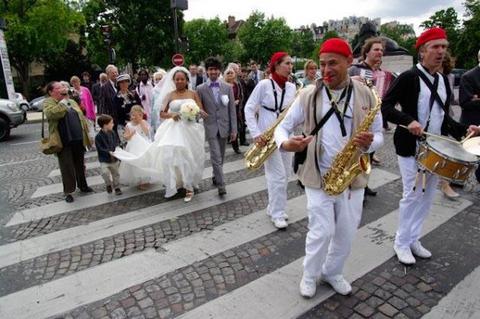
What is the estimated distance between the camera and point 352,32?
470 ft

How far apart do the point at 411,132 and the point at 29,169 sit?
802 cm

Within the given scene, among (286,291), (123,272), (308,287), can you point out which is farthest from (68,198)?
(308,287)

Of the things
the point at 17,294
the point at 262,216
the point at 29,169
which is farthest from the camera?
the point at 29,169

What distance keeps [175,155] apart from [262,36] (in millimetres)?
58294

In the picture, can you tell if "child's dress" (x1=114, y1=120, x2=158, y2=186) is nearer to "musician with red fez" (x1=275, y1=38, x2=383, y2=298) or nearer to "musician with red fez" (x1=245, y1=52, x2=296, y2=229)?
"musician with red fez" (x1=245, y1=52, x2=296, y2=229)

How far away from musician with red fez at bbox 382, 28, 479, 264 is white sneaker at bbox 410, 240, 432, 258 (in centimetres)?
19

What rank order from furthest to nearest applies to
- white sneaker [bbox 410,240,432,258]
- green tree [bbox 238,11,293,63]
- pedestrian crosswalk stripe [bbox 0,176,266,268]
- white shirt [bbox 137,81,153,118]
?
green tree [bbox 238,11,293,63], white shirt [bbox 137,81,153,118], pedestrian crosswalk stripe [bbox 0,176,266,268], white sneaker [bbox 410,240,432,258]

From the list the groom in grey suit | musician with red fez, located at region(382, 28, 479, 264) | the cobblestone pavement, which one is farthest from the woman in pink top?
musician with red fez, located at region(382, 28, 479, 264)

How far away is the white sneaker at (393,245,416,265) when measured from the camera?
3.72 meters

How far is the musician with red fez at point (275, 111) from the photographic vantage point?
4625mm

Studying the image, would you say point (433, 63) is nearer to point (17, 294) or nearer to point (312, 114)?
point (312, 114)

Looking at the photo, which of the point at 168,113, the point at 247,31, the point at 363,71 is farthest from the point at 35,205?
the point at 247,31

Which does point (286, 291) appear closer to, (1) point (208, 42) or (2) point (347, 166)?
(2) point (347, 166)

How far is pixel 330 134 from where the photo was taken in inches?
116
